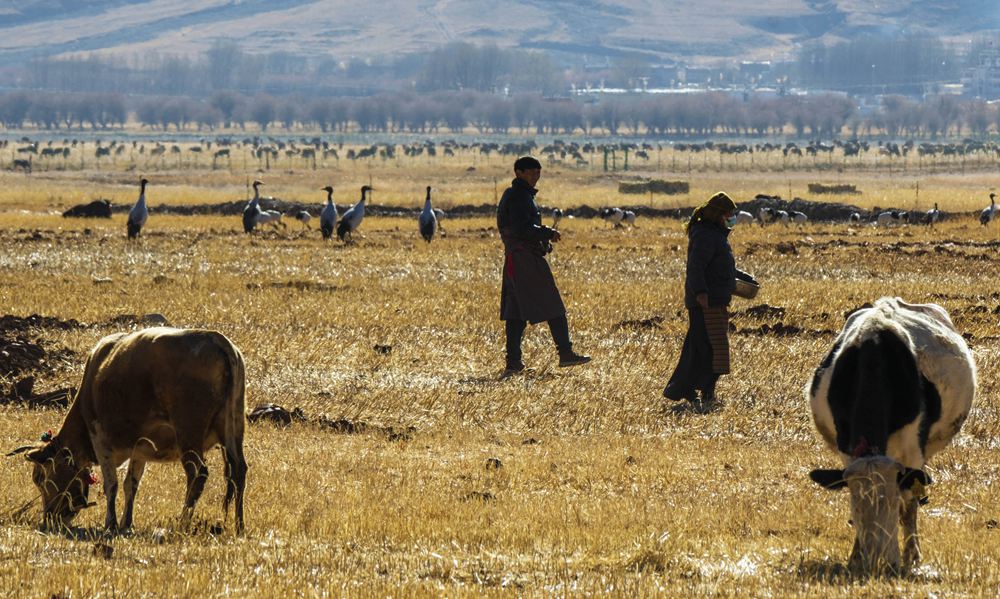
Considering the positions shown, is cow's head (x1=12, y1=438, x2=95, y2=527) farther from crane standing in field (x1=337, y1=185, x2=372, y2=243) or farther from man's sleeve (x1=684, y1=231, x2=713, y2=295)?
crane standing in field (x1=337, y1=185, x2=372, y2=243)

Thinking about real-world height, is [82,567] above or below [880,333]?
below

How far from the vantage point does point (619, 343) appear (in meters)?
16.4

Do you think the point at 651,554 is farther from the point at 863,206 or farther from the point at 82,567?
the point at 863,206

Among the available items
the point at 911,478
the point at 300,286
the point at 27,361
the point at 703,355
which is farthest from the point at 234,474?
the point at 300,286

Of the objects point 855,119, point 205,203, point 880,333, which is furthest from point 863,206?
point 855,119

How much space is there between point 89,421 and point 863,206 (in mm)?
40274

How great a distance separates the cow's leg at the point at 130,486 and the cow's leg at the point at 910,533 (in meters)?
3.96

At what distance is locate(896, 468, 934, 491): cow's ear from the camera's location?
22.9ft

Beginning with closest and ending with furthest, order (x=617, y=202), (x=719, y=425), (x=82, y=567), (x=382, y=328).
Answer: (x=82, y=567) < (x=719, y=425) < (x=382, y=328) < (x=617, y=202)

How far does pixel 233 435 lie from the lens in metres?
8.22

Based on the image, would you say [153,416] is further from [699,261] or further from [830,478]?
[699,261]

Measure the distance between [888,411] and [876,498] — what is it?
1.93 feet

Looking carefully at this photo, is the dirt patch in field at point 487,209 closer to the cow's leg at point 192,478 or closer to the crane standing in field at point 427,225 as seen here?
the crane standing in field at point 427,225

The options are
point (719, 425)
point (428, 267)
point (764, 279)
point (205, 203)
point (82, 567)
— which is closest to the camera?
point (82, 567)
